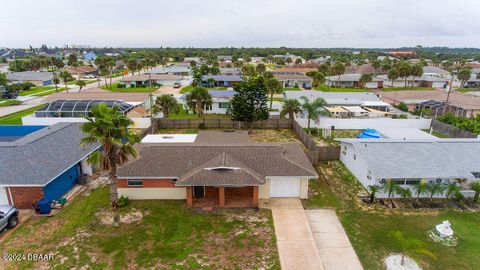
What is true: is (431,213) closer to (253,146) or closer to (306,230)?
(306,230)

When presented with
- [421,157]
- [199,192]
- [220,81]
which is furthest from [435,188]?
[220,81]

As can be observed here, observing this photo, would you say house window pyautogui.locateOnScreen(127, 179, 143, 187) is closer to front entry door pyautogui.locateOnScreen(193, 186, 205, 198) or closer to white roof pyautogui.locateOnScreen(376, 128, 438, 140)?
front entry door pyautogui.locateOnScreen(193, 186, 205, 198)

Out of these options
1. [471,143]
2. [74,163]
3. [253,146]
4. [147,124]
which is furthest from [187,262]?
[147,124]

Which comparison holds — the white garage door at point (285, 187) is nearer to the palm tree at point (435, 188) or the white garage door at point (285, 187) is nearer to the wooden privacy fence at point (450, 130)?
the palm tree at point (435, 188)

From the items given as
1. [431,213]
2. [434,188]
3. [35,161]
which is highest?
[35,161]

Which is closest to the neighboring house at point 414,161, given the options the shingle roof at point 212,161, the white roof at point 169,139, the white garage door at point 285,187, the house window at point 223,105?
the shingle roof at point 212,161

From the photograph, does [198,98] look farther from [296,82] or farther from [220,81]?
[296,82]
